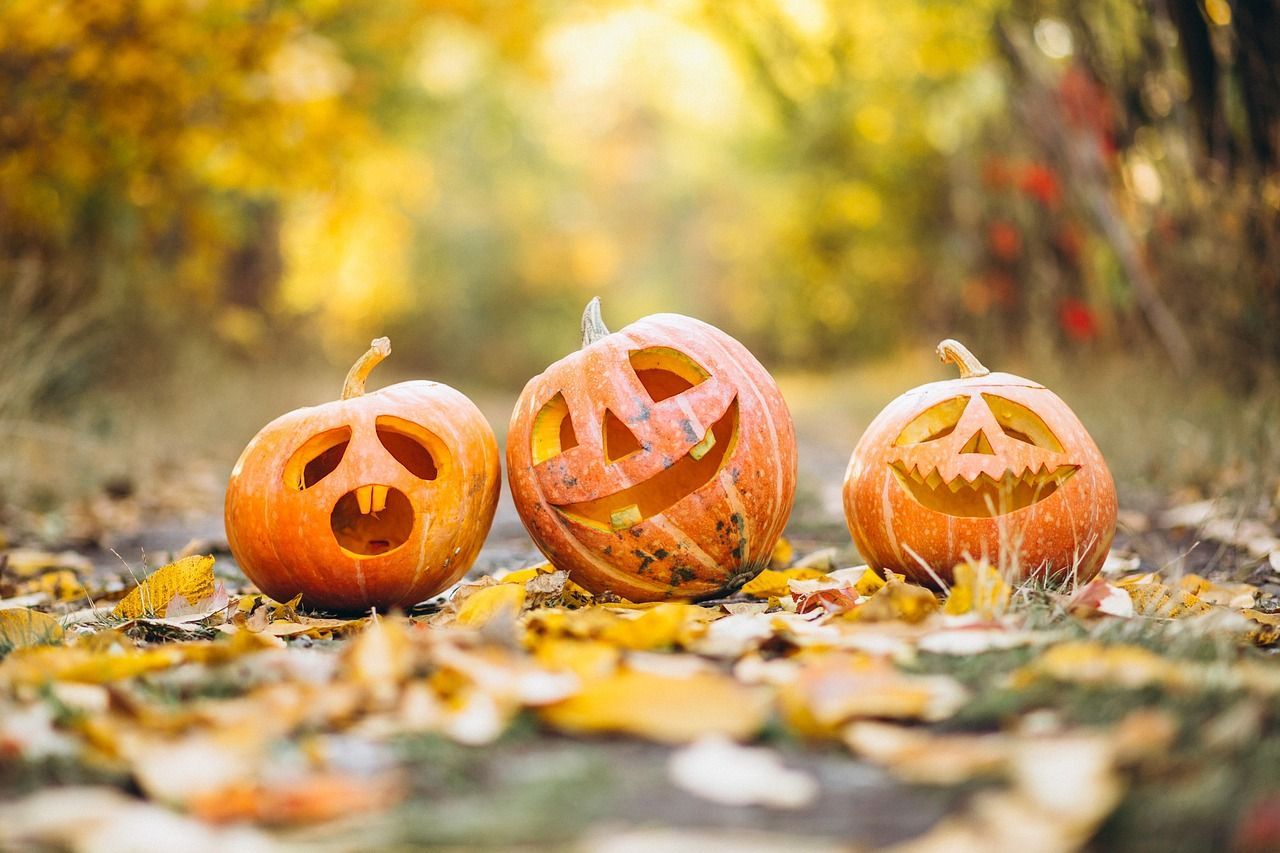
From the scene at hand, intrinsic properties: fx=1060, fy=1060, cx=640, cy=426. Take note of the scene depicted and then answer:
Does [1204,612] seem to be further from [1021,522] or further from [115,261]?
[115,261]

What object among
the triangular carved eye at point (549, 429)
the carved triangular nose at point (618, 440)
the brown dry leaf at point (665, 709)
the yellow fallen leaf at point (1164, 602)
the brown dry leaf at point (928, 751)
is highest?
the triangular carved eye at point (549, 429)

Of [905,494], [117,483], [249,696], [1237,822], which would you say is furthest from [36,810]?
[117,483]

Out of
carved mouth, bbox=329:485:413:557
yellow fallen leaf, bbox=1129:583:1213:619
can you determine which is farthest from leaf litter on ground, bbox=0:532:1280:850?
carved mouth, bbox=329:485:413:557

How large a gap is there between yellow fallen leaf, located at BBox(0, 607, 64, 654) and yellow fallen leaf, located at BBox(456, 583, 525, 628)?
2.43 ft

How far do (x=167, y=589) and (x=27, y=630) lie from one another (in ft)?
1.10

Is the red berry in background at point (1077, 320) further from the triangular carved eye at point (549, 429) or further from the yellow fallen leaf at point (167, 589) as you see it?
the yellow fallen leaf at point (167, 589)

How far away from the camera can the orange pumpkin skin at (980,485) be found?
231 centimetres

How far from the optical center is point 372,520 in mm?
2615

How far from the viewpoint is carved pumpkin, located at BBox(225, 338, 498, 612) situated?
92.4 inches

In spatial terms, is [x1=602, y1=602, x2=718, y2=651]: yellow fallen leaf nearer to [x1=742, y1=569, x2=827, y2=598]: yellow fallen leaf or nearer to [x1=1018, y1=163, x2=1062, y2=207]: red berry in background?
[x1=742, y1=569, x2=827, y2=598]: yellow fallen leaf

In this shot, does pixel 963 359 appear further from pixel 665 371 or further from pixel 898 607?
pixel 898 607

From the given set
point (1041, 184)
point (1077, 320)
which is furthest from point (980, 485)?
point (1041, 184)

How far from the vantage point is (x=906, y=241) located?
39.4ft

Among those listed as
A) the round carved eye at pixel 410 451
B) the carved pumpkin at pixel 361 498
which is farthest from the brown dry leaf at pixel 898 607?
the round carved eye at pixel 410 451
